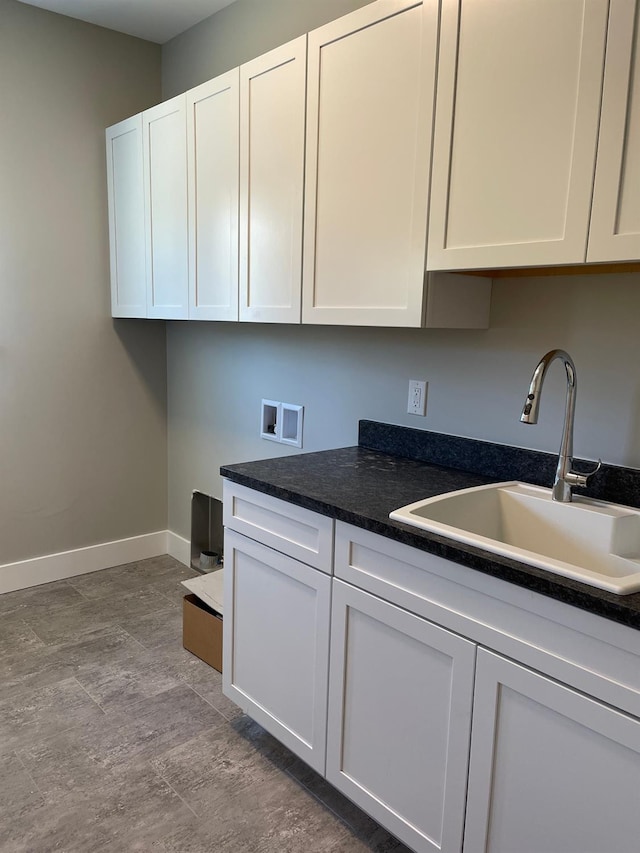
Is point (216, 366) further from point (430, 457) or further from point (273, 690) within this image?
point (273, 690)

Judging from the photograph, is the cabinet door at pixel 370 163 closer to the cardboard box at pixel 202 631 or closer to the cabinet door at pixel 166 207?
the cabinet door at pixel 166 207

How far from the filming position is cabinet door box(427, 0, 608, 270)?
4.34 ft

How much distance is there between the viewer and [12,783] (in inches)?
72.7

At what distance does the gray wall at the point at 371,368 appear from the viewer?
1.64 metres

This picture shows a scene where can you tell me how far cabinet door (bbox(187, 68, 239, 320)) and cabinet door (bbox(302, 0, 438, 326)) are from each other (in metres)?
0.43

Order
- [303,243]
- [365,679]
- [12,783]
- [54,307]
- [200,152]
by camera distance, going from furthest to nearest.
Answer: [54,307] < [200,152] < [303,243] < [12,783] < [365,679]

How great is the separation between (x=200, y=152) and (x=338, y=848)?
7.60ft

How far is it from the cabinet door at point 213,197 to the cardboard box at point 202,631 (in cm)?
112

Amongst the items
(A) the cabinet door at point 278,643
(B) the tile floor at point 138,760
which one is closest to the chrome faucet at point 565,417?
(A) the cabinet door at point 278,643

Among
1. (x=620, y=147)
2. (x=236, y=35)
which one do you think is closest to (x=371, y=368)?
(x=620, y=147)

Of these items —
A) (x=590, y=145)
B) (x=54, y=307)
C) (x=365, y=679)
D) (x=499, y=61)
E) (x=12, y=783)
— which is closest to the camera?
(x=590, y=145)

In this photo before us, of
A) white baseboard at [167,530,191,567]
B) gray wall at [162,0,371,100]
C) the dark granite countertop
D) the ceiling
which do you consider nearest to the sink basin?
the dark granite countertop

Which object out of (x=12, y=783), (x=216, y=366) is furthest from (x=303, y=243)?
(x=12, y=783)

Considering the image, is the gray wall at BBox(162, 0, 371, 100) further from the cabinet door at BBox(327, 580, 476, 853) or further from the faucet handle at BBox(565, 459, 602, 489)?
the cabinet door at BBox(327, 580, 476, 853)
